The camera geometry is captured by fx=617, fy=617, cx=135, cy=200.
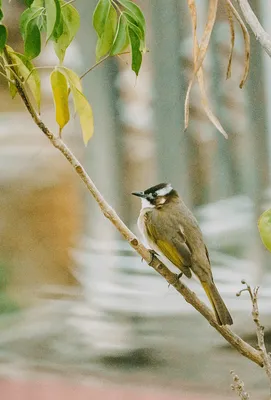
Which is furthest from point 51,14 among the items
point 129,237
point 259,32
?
point 129,237

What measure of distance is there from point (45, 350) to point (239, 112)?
2.42ft

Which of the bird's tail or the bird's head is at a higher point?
the bird's head

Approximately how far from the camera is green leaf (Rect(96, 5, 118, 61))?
3.27ft

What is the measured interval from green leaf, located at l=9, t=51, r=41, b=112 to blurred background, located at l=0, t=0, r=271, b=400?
468 mm

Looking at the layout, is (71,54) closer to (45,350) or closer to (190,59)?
(190,59)

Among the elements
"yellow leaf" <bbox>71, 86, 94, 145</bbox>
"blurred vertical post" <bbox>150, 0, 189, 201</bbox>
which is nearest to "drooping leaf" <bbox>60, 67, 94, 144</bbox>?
"yellow leaf" <bbox>71, 86, 94, 145</bbox>

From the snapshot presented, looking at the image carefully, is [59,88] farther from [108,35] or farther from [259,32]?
[259,32]

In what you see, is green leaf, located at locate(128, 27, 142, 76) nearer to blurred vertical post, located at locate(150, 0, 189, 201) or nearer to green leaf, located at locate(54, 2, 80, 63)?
green leaf, located at locate(54, 2, 80, 63)

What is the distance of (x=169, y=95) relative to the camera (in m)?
1.41

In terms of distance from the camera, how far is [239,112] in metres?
1.36

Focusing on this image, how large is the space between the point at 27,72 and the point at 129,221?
0.55 m

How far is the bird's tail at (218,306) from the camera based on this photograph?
120 cm

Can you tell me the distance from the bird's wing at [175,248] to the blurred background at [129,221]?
0.45 feet

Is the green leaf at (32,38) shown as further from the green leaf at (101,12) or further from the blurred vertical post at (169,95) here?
the blurred vertical post at (169,95)
